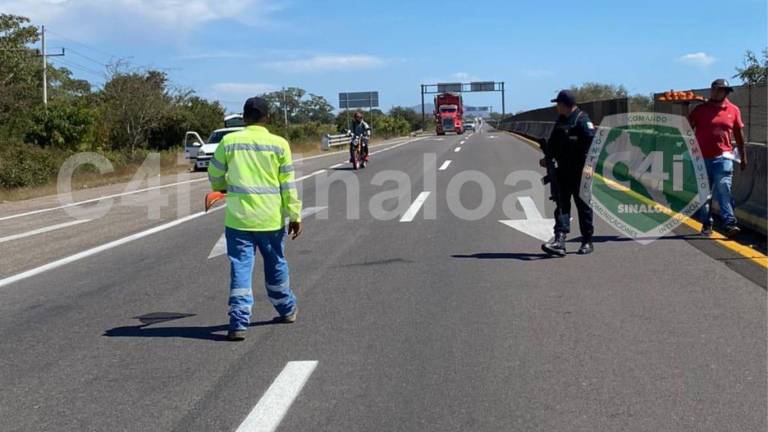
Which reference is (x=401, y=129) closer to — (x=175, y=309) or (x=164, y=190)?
(x=164, y=190)

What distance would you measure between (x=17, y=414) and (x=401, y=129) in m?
88.7

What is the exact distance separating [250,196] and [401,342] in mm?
1580

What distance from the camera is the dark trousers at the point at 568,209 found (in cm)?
935

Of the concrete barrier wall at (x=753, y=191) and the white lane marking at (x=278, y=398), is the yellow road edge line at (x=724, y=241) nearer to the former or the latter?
the concrete barrier wall at (x=753, y=191)

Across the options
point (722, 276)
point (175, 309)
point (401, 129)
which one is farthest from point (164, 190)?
point (401, 129)

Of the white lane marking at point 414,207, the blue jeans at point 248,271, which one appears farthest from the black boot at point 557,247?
the white lane marking at point 414,207

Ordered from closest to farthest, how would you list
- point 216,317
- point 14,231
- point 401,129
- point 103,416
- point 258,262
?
point 103,416, point 216,317, point 258,262, point 14,231, point 401,129

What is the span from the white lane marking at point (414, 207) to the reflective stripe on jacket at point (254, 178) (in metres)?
6.68

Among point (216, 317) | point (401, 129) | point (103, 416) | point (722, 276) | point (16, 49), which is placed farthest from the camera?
point (401, 129)

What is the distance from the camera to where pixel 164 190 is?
21219mm

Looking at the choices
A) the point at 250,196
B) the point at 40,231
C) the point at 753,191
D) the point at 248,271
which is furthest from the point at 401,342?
the point at 40,231

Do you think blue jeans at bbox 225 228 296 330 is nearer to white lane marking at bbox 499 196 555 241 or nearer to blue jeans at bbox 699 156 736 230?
white lane marking at bbox 499 196 555 241

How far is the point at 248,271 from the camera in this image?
6426mm

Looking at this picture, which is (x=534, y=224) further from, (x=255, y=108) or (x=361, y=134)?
(x=361, y=134)
